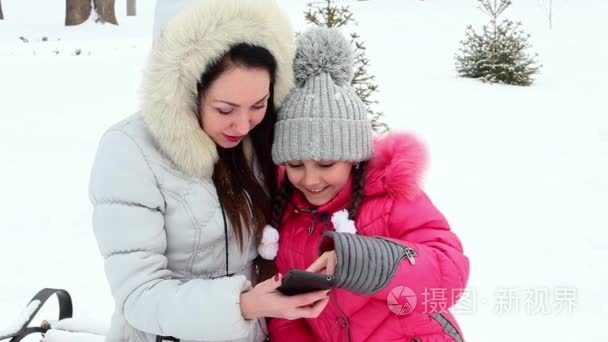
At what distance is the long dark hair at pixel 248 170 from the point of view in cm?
185

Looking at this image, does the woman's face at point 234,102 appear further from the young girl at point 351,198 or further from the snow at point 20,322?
the snow at point 20,322

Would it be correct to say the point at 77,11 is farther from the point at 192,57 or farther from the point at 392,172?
the point at 392,172

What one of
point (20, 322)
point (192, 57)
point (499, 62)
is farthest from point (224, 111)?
point (499, 62)

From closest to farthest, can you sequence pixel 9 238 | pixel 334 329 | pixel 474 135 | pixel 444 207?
pixel 334 329 → pixel 9 238 → pixel 444 207 → pixel 474 135

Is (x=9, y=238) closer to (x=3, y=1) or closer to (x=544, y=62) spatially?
(x=544, y=62)

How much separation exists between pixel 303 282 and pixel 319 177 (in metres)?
0.53

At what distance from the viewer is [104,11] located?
18.5 metres

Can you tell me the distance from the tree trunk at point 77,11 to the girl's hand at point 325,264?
1834cm

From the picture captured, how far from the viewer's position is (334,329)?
2.23 meters

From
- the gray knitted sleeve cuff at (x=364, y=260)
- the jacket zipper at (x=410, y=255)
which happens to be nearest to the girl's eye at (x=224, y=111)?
the gray knitted sleeve cuff at (x=364, y=260)

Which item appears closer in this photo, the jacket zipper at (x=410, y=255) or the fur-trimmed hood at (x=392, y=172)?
the jacket zipper at (x=410, y=255)

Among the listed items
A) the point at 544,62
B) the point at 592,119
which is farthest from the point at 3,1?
the point at 592,119

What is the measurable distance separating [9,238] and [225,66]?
383 centimetres

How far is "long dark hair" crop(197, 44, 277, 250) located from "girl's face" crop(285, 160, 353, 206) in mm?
119
